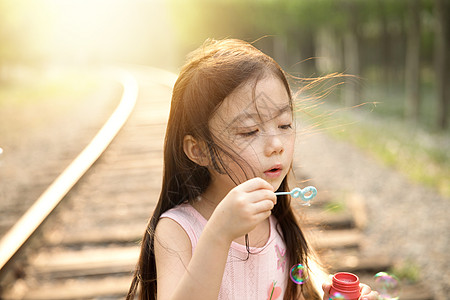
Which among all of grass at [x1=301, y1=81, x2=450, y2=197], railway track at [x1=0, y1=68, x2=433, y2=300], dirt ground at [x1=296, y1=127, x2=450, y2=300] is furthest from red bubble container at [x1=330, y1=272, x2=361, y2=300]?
grass at [x1=301, y1=81, x2=450, y2=197]

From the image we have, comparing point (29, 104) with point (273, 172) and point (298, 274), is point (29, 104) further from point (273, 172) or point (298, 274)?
point (273, 172)

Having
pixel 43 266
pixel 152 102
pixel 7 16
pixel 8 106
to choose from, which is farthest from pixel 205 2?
pixel 43 266

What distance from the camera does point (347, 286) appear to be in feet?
4.29

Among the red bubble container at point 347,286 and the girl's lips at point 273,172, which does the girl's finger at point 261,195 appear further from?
the red bubble container at point 347,286

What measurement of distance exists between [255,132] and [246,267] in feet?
1.72

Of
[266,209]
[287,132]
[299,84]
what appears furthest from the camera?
[299,84]

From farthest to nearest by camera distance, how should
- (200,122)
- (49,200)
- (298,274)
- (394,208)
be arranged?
(394,208), (49,200), (298,274), (200,122)

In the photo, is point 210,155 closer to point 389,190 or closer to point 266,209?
point 266,209

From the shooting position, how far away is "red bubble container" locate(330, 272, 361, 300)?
1.30 m

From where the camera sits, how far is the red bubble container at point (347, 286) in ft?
4.28

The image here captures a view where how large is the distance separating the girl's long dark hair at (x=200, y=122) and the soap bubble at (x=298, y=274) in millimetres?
41

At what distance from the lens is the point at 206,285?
1218 mm

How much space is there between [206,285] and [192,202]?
0.45 meters

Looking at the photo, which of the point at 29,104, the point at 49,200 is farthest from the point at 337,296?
the point at 29,104
